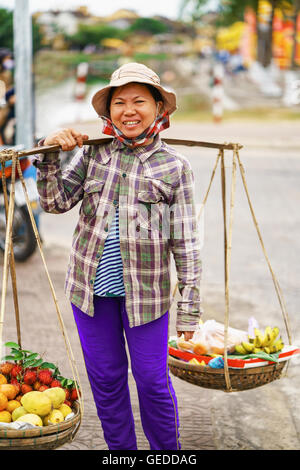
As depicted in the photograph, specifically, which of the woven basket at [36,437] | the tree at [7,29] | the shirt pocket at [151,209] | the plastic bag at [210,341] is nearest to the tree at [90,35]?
the tree at [7,29]

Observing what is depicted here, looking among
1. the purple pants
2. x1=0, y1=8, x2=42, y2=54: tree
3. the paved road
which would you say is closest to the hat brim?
the purple pants

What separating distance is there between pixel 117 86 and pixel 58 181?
1.34ft

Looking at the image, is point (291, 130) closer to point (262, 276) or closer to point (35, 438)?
point (262, 276)

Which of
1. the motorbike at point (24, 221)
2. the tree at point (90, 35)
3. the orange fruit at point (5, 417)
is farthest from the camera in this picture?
the tree at point (90, 35)

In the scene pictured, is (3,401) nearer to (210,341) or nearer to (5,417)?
(5,417)

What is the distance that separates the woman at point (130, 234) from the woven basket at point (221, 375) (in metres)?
0.33

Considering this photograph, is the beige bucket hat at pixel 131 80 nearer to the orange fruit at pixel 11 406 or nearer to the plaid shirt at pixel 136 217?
the plaid shirt at pixel 136 217

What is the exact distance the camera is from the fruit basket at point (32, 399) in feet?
7.46

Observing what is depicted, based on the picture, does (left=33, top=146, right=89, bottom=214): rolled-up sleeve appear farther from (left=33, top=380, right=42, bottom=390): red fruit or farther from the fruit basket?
(left=33, top=380, right=42, bottom=390): red fruit

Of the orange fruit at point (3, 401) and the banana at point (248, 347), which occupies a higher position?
the orange fruit at point (3, 401)

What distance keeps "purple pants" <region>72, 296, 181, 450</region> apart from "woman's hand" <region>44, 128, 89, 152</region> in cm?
57

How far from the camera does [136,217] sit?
2.53m

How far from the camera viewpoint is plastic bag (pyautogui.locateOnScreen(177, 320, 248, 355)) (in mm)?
3217

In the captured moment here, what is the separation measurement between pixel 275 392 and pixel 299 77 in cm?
1931
